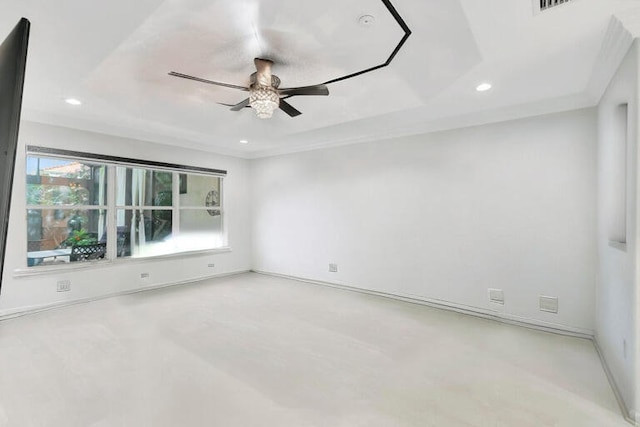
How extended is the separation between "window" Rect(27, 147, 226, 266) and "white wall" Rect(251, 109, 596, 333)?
5.46 ft

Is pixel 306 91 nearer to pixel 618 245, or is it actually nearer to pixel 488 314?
pixel 618 245

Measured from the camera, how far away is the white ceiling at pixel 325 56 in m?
1.97

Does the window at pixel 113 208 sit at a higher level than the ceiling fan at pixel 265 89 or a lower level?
lower

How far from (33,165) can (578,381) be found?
6.00 metres

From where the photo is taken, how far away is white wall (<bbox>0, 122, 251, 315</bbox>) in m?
3.81

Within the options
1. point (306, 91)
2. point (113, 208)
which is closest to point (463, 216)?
point (306, 91)

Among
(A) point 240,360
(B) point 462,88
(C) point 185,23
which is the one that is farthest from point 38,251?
(B) point 462,88

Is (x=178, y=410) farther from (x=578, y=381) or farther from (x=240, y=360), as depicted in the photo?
(x=578, y=381)

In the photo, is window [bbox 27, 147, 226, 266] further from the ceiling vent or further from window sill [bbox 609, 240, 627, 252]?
window sill [bbox 609, 240, 627, 252]

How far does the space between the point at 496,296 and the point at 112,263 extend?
5087mm

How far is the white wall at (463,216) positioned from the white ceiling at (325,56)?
38 cm

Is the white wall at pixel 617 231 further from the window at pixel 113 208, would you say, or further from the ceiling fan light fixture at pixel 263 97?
the window at pixel 113 208

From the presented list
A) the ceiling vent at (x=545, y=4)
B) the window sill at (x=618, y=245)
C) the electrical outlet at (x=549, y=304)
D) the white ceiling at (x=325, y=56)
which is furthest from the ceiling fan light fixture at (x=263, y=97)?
the electrical outlet at (x=549, y=304)

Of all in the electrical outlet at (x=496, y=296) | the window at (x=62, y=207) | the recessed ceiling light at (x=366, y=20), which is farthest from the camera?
the window at (x=62, y=207)
